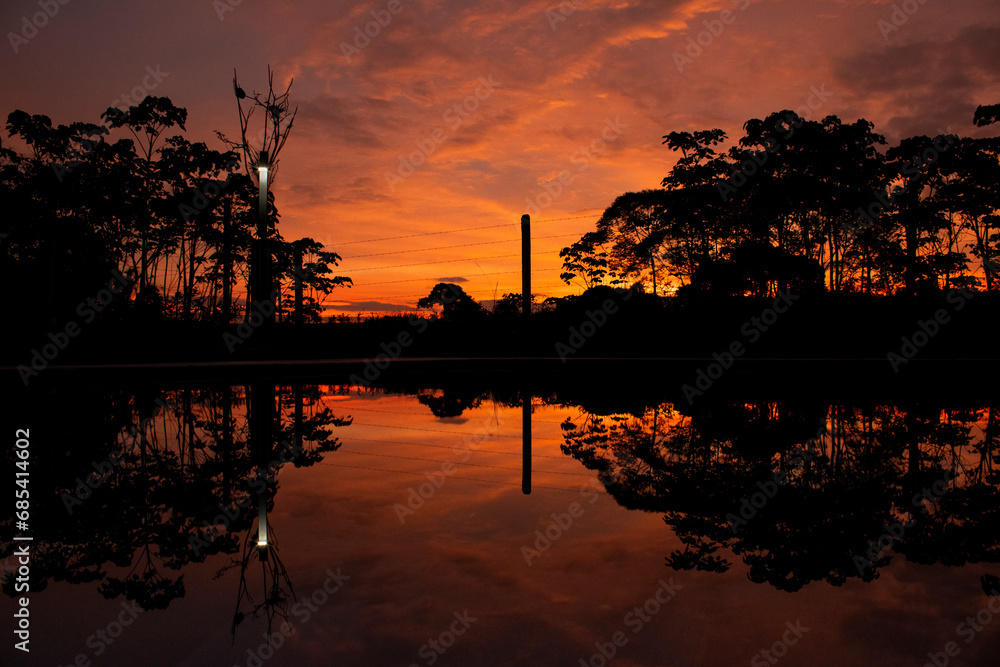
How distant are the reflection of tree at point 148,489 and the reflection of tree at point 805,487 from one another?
305 centimetres

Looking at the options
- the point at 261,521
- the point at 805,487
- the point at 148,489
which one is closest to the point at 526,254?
the point at 805,487

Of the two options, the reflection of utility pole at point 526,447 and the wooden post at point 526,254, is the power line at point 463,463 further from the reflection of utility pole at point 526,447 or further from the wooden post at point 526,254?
the wooden post at point 526,254

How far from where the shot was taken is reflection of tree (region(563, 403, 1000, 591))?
3.49 meters

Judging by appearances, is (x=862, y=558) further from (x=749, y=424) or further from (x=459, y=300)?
(x=459, y=300)

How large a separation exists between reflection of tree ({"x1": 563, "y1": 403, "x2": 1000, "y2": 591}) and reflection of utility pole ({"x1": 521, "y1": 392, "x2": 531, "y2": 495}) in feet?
1.82

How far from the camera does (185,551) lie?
3.54m

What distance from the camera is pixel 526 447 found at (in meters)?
6.82

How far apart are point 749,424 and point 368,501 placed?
5.91m

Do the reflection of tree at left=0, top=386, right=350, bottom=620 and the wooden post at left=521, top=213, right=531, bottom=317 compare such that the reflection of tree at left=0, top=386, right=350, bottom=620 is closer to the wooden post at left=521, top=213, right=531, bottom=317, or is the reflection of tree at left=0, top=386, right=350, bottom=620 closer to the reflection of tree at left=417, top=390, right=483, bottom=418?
the reflection of tree at left=417, top=390, right=483, bottom=418

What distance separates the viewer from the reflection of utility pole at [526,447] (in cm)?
525

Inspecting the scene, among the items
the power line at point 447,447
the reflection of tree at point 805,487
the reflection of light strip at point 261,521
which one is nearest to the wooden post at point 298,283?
the power line at point 447,447

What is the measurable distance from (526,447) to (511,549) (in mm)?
3303

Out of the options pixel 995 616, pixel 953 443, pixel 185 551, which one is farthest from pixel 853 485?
pixel 185 551

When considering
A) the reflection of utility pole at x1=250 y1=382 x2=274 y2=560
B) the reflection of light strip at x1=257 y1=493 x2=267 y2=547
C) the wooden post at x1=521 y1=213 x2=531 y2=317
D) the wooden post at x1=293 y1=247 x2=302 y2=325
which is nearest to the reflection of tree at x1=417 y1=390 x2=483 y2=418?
the reflection of utility pole at x1=250 y1=382 x2=274 y2=560
